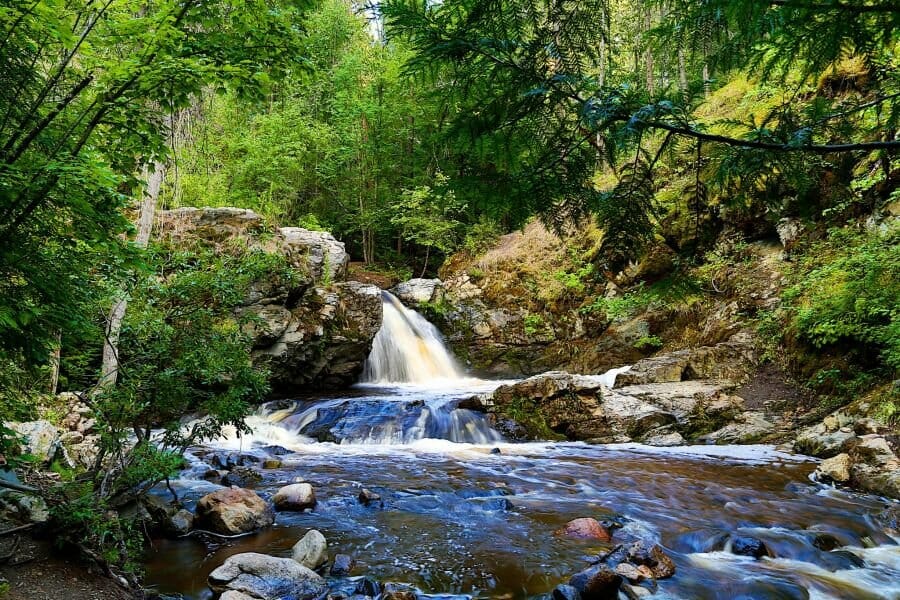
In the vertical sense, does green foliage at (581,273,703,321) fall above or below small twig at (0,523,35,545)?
above

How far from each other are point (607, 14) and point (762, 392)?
972 centimetres

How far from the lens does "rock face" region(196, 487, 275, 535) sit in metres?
5.61

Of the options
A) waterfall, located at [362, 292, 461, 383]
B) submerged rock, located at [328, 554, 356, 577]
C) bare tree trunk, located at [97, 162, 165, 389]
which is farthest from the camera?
waterfall, located at [362, 292, 461, 383]

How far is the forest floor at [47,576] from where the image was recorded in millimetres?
3369

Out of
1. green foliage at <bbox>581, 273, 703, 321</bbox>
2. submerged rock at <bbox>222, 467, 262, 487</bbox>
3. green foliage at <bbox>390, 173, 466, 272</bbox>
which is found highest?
green foliage at <bbox>390, 173, 466, 272</bbox>

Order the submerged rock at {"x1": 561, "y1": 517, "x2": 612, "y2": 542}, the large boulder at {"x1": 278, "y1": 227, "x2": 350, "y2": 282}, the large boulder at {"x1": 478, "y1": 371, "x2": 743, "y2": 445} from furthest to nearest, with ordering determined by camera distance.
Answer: the large boulder at {"x1": 278, "y1": 227, "x2": 350, "y2": 282} < the large boulder at {"x1": 478, "y1": 371, "x2": 743, "y2": 445} < the submerged rock at {"x1": 561, "y1": 517, "x2": 612, "y2": 542}

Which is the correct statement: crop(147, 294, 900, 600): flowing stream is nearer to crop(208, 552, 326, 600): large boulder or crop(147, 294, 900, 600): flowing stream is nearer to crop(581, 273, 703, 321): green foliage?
crop(208, 552, 326, 600): large boulder

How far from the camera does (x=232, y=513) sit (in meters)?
5.70

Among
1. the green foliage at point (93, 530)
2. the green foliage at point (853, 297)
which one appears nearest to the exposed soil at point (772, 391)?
the green foliage at point (853, 297)

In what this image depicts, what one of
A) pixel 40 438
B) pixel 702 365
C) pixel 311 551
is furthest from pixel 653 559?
pixel 702 365

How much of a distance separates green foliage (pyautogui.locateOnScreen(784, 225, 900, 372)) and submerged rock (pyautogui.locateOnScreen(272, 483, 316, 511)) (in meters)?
9.17

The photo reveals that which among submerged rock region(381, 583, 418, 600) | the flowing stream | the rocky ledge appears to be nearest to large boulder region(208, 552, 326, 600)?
the flowing stream

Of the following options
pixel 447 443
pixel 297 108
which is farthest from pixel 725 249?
pixel 297 108

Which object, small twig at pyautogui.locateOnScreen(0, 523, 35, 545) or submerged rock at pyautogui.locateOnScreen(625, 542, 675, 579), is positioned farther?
submerged rock at pyautogui.locateOnScreen(625, 542, 675, 579)
